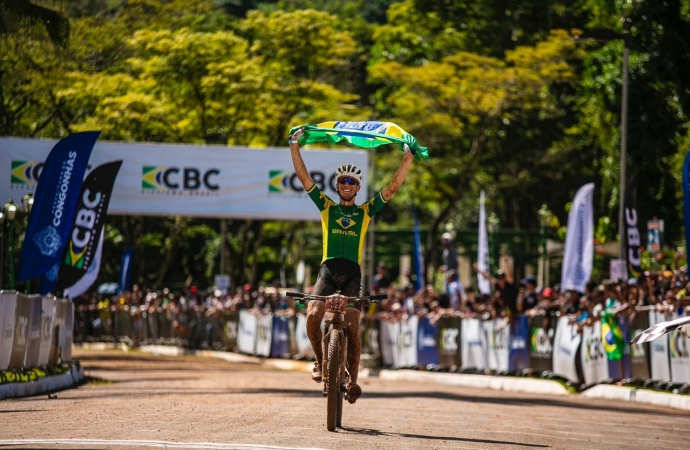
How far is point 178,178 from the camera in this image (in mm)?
31141

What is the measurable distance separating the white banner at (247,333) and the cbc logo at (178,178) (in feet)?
17.7

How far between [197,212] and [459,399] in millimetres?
13914

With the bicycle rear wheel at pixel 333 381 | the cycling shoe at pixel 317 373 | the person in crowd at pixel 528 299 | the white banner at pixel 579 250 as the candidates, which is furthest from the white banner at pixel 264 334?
the bicycle rear wheel at pixel 333 381

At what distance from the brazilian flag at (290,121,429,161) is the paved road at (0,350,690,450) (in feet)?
9.17

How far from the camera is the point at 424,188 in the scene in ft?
165

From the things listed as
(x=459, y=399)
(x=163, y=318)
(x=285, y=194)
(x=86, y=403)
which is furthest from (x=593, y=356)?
(x=163, y=318)

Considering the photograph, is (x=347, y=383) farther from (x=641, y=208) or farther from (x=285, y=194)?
(x=641, y=208)

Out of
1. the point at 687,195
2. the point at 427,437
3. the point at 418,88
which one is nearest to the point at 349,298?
the point at 427,437

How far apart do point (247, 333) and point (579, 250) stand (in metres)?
13.9

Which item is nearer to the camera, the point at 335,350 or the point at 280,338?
the point at 335,350

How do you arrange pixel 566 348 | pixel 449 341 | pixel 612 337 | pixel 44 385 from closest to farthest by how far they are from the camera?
pixel 44 385 → pixel 612 337 → pixel 566 348 → pixel 449 341

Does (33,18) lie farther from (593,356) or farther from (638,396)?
(638,396)

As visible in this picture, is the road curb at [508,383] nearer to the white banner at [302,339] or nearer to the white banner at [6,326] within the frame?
the white banner at [302,339]

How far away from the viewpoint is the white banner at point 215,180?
30.7 meters
